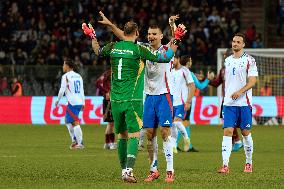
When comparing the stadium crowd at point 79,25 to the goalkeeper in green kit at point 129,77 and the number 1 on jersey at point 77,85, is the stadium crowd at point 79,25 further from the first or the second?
the goalkeeper in green kit at point 129,77

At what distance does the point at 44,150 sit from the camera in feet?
69.2

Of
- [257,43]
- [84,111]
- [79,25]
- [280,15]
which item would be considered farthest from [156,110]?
[280,15]

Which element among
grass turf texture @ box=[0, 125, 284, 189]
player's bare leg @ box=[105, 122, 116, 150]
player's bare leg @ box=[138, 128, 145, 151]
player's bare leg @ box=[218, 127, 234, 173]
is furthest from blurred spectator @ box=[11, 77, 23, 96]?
player's bare leg @ box=[218, 127, 234, 173]

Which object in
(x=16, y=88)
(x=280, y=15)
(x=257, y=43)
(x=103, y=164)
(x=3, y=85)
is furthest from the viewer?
(x=280, y=15)

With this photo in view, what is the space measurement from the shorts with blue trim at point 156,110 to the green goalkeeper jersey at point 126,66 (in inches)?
29.2

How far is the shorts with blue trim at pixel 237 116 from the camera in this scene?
15.6 meters

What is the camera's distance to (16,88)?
34250 millimetres

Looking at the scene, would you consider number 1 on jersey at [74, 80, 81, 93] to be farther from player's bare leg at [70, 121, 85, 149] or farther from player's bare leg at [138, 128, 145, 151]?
player's bare leg at [138, 128, 145, 151]

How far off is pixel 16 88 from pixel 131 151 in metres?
21.6

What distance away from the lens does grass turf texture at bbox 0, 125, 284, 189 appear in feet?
43.5

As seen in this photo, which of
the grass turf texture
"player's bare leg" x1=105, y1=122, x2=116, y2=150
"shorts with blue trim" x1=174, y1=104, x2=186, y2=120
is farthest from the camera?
"player's bare leg" x1=105, y1=122, x2=116, y2=150

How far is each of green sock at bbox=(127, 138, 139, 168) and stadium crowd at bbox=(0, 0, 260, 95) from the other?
81.2 feet

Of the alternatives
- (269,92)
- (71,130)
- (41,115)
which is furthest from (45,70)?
(71,130)

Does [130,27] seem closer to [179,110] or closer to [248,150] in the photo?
[248,150]
